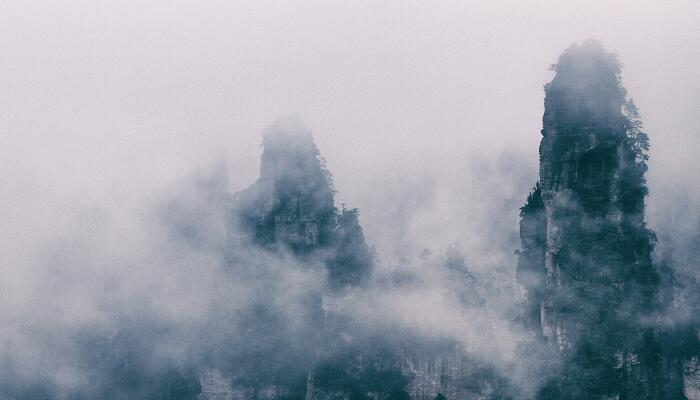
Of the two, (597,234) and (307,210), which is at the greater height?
(307,210)

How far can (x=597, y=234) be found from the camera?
4688cm

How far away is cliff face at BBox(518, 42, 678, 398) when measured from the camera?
46.5m

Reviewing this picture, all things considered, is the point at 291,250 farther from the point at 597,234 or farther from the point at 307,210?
the point at 597,234

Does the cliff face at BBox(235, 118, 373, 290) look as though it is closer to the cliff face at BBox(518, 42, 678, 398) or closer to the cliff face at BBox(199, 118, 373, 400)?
the cliff face at BBox(199, 118, 373, 400)

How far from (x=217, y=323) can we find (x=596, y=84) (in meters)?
27.2

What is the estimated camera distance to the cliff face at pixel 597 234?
1832 inches

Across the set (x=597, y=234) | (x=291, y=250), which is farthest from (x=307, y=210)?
(x=597, y=234)

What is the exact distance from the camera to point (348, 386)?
186ft

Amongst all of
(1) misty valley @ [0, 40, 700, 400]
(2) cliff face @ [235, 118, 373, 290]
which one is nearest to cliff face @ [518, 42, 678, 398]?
(1) misty valley @ [0, 40, 700, 400]

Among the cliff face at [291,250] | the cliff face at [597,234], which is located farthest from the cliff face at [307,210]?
the cliff face at [597,234]

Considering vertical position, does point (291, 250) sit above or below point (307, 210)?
below

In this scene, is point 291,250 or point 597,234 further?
point 291,250

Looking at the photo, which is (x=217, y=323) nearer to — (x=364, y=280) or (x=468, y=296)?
(x=364, y=280)

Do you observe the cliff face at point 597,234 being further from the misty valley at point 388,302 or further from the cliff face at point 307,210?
the cliff face at point 307,210
